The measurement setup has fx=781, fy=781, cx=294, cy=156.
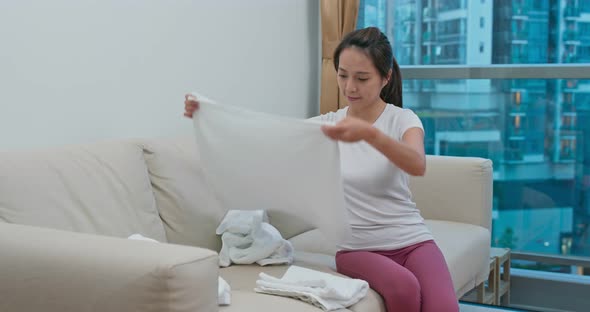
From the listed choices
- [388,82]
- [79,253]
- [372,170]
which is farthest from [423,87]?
[79,253]

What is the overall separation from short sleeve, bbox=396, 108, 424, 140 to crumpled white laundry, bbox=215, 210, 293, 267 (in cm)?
51

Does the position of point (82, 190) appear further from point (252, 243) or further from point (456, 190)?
point (456, 190)

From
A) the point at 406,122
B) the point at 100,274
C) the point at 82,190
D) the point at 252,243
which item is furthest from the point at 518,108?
the point at 100,274

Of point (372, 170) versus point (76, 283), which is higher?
point (372, 170)

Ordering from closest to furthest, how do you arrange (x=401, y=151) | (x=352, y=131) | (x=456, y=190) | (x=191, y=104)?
(x=352, y=131) < (x=401, y=151) < (x=191, y=104) < (x=456, y=190)

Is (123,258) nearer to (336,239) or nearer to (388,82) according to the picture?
(336,239)

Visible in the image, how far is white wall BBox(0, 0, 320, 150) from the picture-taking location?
2.37 metres

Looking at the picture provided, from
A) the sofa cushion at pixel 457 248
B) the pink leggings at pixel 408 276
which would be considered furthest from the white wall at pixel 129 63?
the pink leggings at pixel 408 276

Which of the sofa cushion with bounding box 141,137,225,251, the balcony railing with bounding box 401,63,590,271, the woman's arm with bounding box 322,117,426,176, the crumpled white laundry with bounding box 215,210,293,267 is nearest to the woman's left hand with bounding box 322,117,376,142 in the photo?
the woman's arm with bounding box 322,117,426,176

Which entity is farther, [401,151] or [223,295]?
[401,151]

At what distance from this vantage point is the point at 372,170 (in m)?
2.22

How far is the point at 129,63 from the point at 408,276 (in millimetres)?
1280

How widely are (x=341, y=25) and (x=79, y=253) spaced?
2642 millimetres

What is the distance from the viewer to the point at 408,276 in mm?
2123
